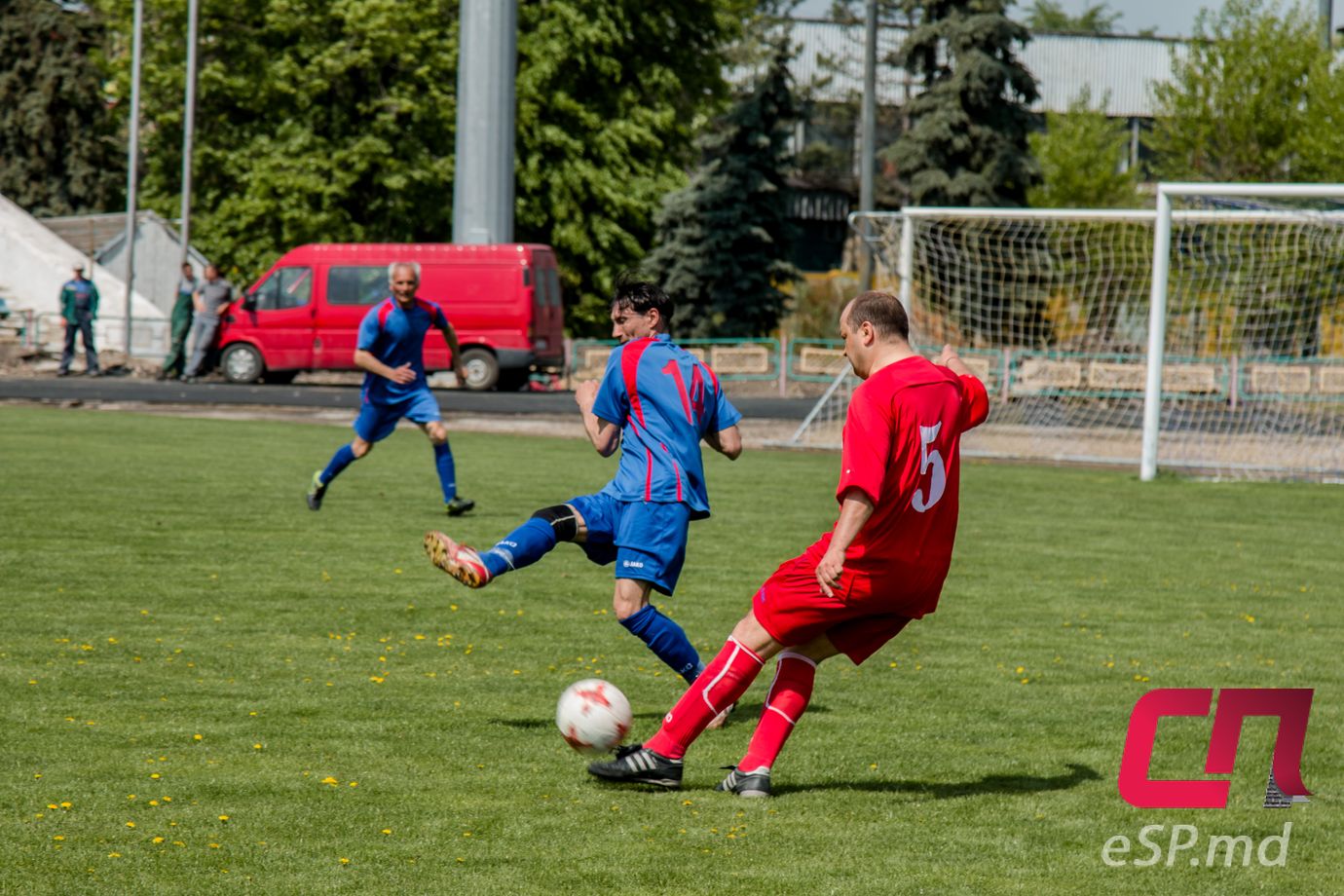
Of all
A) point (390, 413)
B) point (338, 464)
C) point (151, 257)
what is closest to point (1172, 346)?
point (390, 413)

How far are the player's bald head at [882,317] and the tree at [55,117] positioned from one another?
5091cm

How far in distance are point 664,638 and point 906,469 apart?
1535mm

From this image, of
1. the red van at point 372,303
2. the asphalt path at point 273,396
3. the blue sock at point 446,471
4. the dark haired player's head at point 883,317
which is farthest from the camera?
the red van at point 372,303

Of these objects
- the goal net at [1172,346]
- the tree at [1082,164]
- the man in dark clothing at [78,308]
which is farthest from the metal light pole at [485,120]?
the tree at [1082,164]

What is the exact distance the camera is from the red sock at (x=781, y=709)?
17.9 feet

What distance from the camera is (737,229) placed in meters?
39.5

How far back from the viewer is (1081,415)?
25.3 metres

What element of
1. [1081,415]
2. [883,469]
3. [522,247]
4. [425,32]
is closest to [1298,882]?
[883,469]

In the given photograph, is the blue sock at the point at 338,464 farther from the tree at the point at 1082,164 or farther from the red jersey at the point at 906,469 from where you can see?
the tree at the point at 1082,164

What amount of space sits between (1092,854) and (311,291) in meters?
28.3

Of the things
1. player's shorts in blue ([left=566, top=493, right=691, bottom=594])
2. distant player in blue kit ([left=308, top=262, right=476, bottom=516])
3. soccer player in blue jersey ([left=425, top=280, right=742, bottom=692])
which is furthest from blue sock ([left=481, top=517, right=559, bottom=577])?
distant player in blue kit ([left=308, top=262, right=476, bottom=516])

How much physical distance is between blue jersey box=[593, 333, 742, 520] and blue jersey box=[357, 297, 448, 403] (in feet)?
20.4

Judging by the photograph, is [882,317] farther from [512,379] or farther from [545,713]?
[512,379]

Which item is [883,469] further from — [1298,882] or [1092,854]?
[1298,882]
